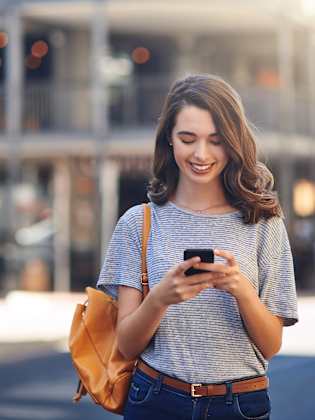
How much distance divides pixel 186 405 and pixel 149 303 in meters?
0.33

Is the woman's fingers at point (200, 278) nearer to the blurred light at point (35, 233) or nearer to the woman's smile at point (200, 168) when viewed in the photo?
the woman's smile at point (200, 168)

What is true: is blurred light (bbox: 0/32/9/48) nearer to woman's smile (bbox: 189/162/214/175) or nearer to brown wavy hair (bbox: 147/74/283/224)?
brown wavy hair (bbox: 147/74/283/224)

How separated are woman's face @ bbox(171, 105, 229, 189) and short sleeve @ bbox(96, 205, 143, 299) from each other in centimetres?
22

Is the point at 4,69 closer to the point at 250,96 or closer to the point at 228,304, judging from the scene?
the point at 250,96

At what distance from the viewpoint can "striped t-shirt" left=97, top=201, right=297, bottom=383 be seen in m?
3.50

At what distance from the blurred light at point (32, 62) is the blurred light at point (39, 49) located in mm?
109

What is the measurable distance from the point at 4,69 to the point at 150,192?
25.8m

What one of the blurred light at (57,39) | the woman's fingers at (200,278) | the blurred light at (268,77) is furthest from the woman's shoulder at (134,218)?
the blurred light at (268,77)

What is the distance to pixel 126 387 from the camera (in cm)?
372

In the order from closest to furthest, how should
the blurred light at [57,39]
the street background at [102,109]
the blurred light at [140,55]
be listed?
the street background at [102,109], the blurred light at [57,39], the blurred light at [140,55]

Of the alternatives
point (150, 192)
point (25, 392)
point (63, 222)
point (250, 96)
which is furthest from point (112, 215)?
point (150, 192)

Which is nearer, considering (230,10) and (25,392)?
(25,392)

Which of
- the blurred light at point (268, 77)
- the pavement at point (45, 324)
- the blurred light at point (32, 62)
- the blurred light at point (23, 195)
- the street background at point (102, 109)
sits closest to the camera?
the pavement at point (45, 324)

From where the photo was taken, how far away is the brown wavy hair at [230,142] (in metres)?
3.55
